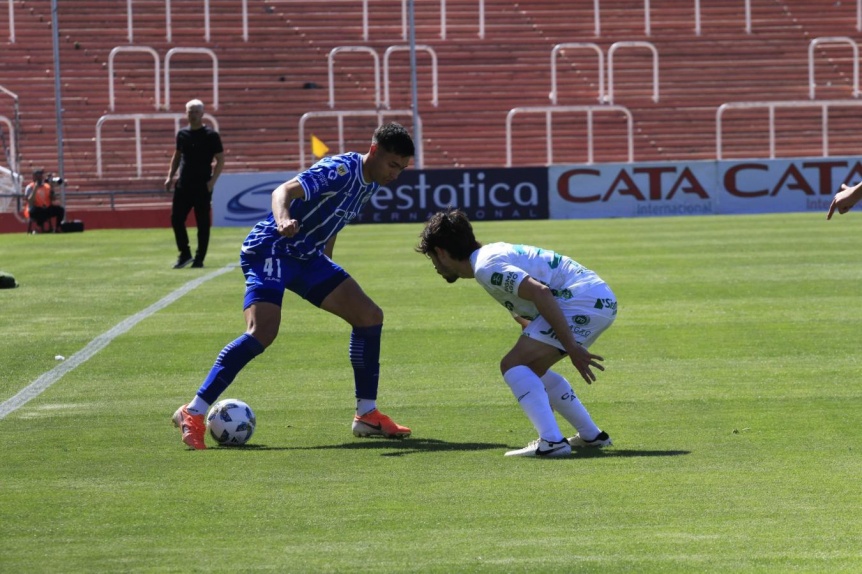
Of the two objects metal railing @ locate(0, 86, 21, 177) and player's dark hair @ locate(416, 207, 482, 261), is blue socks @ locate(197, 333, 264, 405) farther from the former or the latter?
metal railing @ locate(0, 86, 21, 177)

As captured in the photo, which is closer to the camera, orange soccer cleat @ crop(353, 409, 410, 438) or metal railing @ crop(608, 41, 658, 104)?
orange soccer cleat @ crop(353, 409, 410, 438)

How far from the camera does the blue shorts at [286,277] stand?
7.69 metres

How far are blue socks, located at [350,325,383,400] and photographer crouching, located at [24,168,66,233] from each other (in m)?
21.8

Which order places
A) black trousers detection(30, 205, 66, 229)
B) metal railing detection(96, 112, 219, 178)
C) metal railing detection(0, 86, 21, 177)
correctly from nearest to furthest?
black trousers detection(30, 205, 66, 229) → metal railing detection(0, 86, 21, 177) → metal railing detection(96, 112, 219, 178)

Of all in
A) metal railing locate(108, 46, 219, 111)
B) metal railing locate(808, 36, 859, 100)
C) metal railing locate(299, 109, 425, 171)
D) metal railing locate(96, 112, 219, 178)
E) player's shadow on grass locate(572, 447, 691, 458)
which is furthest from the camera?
metal railing locate(808, 36, 859, 100)

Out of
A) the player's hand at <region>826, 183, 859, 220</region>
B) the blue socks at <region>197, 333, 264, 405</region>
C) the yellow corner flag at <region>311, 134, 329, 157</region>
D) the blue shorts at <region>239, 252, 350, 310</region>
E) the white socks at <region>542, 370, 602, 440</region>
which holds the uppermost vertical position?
the yellow corner flag at <region>311, 134, 329, 157</region>

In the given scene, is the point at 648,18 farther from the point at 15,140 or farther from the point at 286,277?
the point at 286,277

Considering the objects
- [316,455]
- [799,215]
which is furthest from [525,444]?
[799,215]

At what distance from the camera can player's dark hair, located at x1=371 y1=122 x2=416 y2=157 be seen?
7.63m

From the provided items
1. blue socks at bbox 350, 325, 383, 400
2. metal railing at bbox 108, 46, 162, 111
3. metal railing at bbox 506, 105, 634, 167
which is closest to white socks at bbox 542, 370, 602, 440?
blue socks at bbox 350, 325, 383, 400

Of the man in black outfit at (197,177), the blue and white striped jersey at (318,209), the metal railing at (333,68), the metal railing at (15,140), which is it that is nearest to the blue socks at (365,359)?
the blue and white striped jersey at (318,209)

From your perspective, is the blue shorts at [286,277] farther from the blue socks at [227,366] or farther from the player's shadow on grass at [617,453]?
the player's shadow on grass at [617,453]

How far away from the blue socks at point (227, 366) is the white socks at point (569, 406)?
1.47m

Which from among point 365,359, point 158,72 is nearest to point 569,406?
point 365,359
